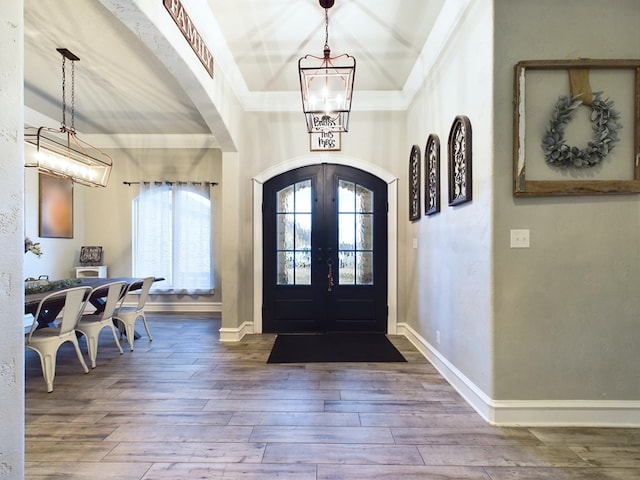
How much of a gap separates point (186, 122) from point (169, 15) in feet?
9.57

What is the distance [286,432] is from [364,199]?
3.18 m

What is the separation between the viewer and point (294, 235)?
15.1 feet

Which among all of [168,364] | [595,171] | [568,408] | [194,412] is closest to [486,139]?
[595,171]

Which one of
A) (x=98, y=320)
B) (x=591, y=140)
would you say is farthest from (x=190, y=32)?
(x=591, y=140)

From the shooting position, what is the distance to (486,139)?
231cm

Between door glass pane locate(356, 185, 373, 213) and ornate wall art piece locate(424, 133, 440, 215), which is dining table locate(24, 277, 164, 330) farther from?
ornate wall art piece locate(424, 133, 440, 215)

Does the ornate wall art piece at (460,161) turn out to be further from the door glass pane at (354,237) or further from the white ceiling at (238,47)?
the door glass pane at (354,237)

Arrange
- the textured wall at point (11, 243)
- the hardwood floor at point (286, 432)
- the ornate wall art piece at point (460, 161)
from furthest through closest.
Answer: the ornate wall art piece at point (460, 161) < the hardwood floor at point (286, 432) < the textured wall at point (11, 243)

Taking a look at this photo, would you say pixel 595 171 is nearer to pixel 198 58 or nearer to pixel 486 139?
pixel 486 139

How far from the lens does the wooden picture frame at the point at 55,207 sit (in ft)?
16.4

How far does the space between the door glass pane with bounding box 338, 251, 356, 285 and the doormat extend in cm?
73

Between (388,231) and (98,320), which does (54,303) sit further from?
(388,231)

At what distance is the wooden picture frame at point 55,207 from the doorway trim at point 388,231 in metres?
3.08

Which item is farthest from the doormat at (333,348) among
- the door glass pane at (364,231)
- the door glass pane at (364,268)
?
the door glass pane at (364,231)
